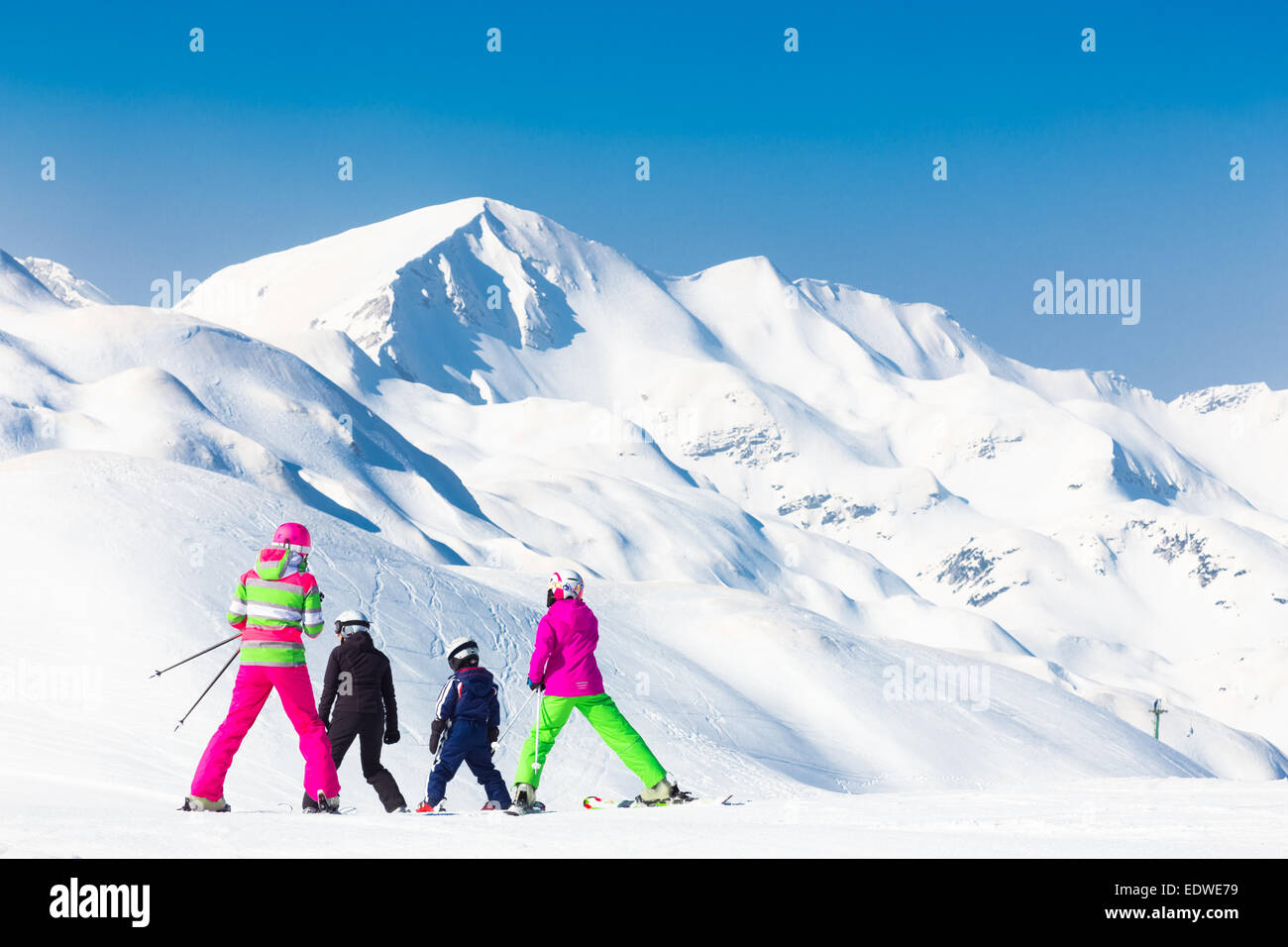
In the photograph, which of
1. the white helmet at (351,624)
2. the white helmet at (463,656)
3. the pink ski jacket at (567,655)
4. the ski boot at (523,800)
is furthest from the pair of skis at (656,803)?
the white helmet at (351,624)

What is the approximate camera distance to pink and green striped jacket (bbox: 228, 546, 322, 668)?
36.6 ft

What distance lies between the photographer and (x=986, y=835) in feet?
31.4

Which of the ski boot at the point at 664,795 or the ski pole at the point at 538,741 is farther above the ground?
the ski pole at the point at 538,741

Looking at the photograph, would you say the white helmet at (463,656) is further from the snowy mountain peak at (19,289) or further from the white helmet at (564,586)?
the snowy mountain peak at (19,289)

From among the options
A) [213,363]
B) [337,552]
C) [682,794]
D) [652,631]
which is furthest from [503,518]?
[682,794]

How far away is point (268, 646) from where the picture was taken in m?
11.2

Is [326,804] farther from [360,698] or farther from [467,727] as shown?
[467,727]

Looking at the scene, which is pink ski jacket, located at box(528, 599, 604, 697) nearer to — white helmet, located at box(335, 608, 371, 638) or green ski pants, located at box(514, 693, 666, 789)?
green ski pants, located at box(514, 693, 666, 789)

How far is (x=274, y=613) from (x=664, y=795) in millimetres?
3862

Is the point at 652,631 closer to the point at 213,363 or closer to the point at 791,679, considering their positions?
the point at 791,679

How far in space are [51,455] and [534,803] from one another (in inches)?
1038

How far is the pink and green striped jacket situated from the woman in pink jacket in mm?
2036

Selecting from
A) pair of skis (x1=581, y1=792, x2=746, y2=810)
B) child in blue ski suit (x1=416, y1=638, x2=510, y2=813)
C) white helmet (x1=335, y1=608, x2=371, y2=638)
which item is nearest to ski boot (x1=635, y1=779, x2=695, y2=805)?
pair of skis (x1=581, y1=792, x2=746, y2=810)

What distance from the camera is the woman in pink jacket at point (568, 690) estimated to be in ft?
40.3
